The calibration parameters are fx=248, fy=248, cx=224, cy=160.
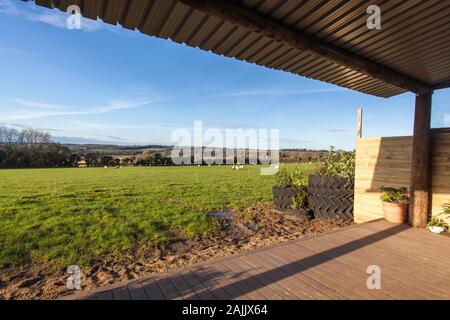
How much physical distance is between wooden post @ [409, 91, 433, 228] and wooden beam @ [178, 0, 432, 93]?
0.95 m

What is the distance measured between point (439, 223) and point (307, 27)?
15.2 feet

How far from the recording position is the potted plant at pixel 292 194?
295 inches

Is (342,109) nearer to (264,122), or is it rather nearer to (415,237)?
(264,122)

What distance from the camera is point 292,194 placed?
25.4 ft

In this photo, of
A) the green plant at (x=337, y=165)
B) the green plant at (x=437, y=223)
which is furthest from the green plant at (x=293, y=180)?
the green plant at (x=437, y=223)

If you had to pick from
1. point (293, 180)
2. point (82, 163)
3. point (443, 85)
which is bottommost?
point (82, 163)

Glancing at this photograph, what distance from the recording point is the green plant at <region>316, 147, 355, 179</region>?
723 cm

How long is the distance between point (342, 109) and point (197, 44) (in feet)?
67.6

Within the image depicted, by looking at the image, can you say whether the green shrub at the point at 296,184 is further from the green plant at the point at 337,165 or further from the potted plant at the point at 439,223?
the potted plant at the point at 439,223

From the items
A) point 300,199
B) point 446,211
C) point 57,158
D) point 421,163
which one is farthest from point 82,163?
point 446,211

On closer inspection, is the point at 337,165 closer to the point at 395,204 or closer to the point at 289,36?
the point at 395,204

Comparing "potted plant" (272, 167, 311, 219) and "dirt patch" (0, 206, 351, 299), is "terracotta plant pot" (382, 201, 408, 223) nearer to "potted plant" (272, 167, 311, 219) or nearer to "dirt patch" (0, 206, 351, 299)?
"dirt patch" (0, 206, 351, 299)

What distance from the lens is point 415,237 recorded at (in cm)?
442

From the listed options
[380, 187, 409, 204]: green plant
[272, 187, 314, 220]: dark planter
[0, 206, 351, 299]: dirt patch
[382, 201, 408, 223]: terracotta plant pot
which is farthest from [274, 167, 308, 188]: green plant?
[382, 201, 408, 223]: terracotta plant pot
